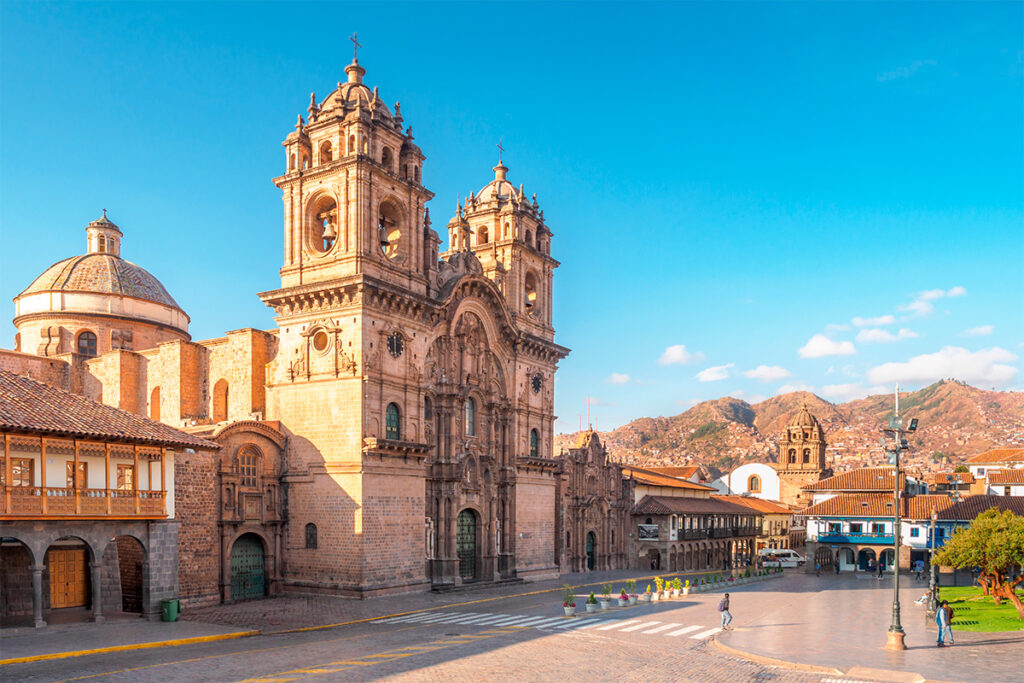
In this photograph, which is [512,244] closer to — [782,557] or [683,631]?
[683,631]

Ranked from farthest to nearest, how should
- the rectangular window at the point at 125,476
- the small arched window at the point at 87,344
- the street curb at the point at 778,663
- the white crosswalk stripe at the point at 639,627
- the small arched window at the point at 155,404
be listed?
the small arched window at the point at 87,344, the small arched window at the point at 155,404, the rectangular window at the point at 125,476, the white crosswalk stripe at the point at 639,627, the street curb at the point at 778,663

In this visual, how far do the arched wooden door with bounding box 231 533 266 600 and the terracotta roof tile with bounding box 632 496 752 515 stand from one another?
34549 millimetres

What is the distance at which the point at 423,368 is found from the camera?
43594 mm

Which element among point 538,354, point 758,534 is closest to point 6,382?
point 538,354

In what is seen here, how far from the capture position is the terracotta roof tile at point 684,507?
6619cm

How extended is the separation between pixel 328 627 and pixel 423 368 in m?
15.4

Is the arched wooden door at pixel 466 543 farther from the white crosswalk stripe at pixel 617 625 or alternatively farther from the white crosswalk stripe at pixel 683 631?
the white crosswalk stripe at pixel 683 631

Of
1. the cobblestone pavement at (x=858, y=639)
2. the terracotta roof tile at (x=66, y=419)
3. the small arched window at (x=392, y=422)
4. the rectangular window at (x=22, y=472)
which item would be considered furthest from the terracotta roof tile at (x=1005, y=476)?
the rectangular window at (x=22, y=472)

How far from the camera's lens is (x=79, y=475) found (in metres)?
29.8

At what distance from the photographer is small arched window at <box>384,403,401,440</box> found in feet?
135

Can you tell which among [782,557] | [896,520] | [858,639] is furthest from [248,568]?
[782,557]

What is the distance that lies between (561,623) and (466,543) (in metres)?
14.7

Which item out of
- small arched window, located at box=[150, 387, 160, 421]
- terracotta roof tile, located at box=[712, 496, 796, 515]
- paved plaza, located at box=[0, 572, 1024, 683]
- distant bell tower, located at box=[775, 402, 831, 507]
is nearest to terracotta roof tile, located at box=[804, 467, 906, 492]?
terracotta roof tile, located at box=[712, 496, 796, 515]

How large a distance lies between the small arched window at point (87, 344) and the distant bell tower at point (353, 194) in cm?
1751
